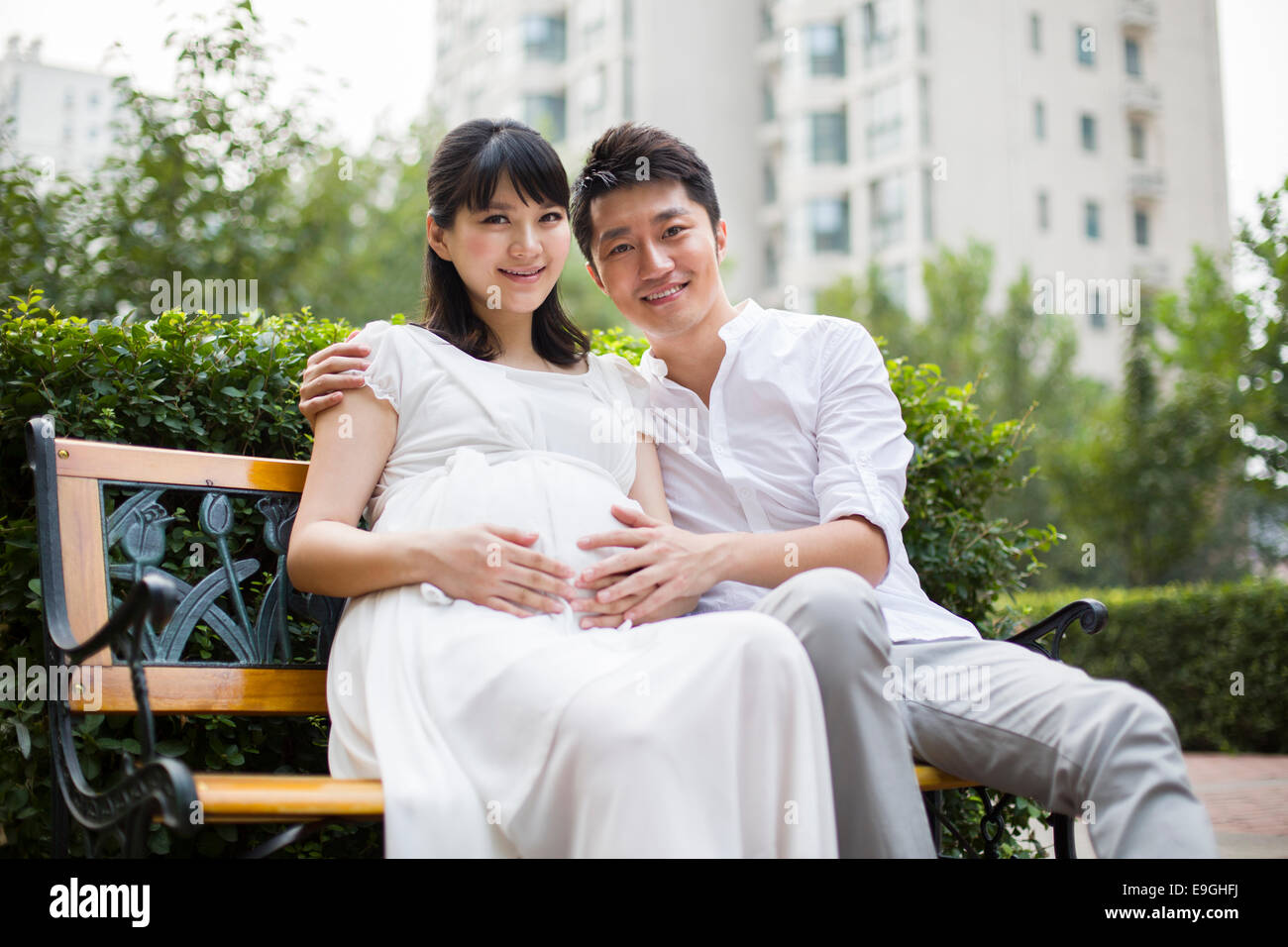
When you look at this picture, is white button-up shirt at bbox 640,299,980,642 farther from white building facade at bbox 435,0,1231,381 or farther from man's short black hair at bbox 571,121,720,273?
white building facade at bbox 435,0,1231,381

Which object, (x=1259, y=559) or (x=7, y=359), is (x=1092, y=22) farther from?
(x=7, y=359)

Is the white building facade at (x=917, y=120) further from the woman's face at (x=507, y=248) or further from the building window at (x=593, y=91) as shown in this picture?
the woman's face at (x=507, y=248)

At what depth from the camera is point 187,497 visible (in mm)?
3043

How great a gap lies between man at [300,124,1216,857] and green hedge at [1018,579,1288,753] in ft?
22.2

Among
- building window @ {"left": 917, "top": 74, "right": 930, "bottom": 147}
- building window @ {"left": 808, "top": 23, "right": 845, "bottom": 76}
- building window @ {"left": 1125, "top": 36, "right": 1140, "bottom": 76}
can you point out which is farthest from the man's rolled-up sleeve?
building window @ {"left": 1125, "top": 36, "right": 1140, "bottom": 76}

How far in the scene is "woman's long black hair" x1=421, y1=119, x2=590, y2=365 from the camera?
286 centimetres

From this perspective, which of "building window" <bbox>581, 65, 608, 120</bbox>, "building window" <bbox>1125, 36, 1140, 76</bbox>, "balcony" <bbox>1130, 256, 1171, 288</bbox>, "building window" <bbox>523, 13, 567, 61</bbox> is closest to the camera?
"balcony" <bbox>1130, 256, 1171, 288</bbox>

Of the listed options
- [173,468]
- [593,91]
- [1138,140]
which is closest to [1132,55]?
[1138,140]

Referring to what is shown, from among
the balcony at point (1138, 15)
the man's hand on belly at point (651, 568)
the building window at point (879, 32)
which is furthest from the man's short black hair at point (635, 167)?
the balcony at point (1138, 15)

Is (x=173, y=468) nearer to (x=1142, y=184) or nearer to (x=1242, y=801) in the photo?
(x=1242, y=801)

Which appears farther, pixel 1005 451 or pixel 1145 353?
pixel 1145 353
